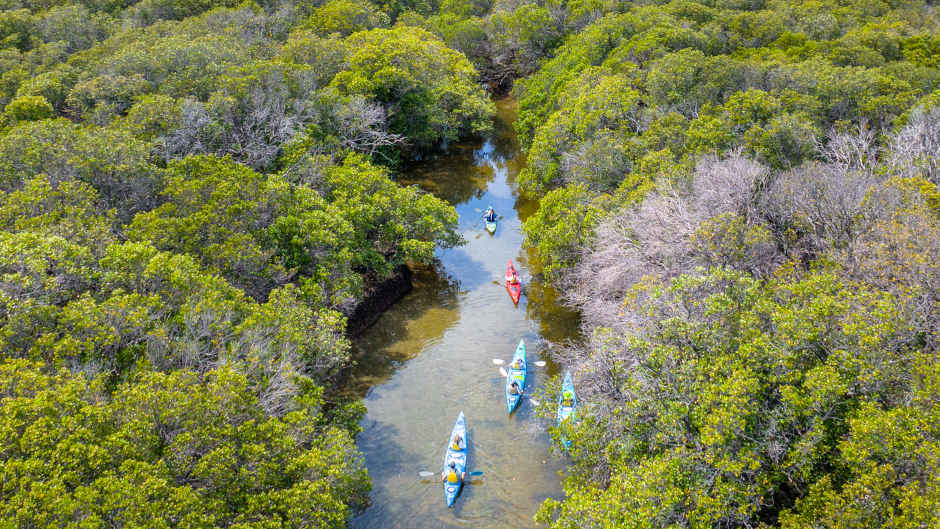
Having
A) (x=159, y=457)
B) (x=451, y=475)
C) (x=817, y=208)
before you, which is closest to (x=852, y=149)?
(x=817, y=208)

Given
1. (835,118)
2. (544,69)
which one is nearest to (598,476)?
(835,118)

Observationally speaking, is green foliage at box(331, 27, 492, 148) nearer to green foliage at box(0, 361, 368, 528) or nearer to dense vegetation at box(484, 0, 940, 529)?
dense vegetation at box(484, 0, 940, 529)

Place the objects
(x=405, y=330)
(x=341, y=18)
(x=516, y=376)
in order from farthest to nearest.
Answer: (x=341, y=18)
(x=405, y=330)
(x=516, y=376)

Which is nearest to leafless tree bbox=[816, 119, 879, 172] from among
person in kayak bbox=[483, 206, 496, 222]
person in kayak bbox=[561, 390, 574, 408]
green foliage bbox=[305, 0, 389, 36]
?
person in kayak bbox=[561, 390, 574, 408]

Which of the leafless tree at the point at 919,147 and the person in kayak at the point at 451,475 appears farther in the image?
the leafless tree at the point at 919,147

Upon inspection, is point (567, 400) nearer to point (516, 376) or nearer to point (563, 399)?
point (563, 399)

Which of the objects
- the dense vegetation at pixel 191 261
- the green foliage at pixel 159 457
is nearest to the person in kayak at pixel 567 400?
the dense vegetation at pixel 191 261

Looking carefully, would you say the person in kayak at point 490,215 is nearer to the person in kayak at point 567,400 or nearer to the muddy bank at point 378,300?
the muddy bank at point 378,300
